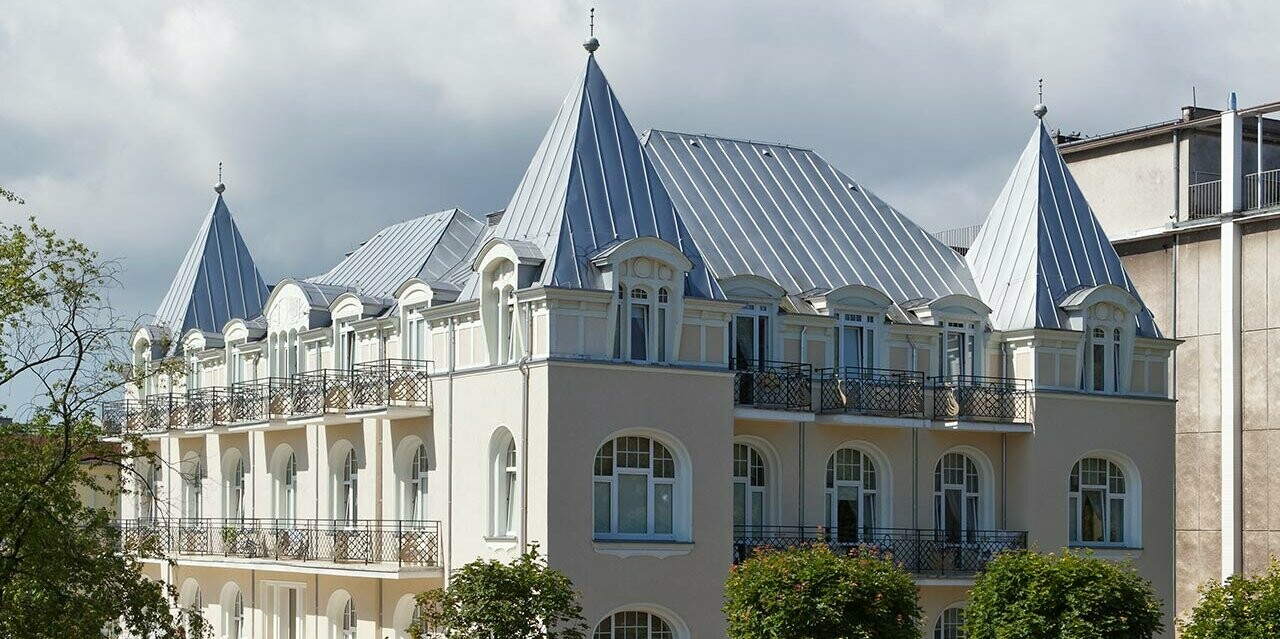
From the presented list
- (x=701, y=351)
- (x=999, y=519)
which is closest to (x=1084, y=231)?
(x=999, y=519)

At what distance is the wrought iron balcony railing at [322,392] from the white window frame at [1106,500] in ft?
57.2

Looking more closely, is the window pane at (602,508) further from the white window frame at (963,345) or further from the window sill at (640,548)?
the white window frame at (963,345)

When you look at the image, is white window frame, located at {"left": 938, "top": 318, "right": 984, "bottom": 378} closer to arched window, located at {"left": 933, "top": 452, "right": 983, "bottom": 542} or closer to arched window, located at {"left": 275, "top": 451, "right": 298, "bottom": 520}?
arched window, located at {"left": 933, "top": 452, "right": 983, "bottom": 542}

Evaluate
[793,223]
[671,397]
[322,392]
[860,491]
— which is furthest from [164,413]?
[860,491]

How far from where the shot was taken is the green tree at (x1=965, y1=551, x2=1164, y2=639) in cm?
3694

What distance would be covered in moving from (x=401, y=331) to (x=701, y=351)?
8547mm

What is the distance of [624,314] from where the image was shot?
40156 mm

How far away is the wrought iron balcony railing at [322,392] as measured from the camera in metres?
46.6

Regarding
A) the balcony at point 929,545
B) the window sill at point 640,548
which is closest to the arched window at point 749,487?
the balcony at point 929,545

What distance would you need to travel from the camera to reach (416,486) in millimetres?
45750

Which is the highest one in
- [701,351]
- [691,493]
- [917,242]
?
[917,242]

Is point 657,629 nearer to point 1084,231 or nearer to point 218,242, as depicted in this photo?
point 1084,231

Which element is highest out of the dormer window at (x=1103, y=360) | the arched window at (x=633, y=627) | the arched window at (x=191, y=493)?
the dormer window at (x=1103, y=360)

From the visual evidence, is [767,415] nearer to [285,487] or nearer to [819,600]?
[819,600]
